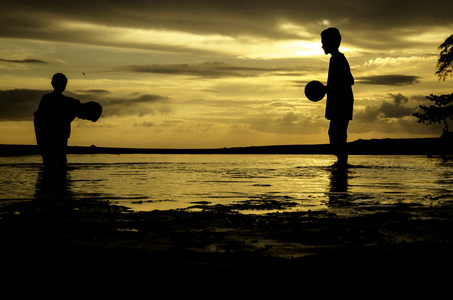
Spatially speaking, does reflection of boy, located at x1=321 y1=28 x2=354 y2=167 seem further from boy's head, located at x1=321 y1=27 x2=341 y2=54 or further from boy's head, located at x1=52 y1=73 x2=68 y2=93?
boy's head, located at x1=52 y1=73 x2=68 y2=93

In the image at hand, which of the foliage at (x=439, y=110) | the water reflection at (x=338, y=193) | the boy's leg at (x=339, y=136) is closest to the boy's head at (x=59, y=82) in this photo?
the boy's leg at (x=339, y=136)

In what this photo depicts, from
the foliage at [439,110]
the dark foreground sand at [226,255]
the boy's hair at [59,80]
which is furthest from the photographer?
the foliage at [439,110]

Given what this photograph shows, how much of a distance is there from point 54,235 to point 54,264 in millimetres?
796

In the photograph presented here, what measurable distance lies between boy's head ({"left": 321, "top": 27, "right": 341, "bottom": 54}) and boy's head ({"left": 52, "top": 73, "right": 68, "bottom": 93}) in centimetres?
605

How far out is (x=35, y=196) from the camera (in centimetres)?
588

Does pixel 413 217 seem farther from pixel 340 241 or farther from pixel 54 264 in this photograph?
pixel 54 264

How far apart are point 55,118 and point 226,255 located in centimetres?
1084

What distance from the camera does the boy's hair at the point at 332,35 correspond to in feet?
40.5

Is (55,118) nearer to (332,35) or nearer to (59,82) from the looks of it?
(59,82)

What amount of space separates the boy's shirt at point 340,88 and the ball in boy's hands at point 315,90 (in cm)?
26

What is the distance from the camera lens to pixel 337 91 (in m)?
12.4

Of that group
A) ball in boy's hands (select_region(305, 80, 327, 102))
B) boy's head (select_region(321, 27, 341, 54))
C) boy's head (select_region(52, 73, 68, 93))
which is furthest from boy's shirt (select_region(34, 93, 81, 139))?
boy's head (select_region(321, 27, 341, 54))

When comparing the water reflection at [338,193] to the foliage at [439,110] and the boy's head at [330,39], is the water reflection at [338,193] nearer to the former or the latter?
the boy's head at [330,39]

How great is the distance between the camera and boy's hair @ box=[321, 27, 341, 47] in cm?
1235
